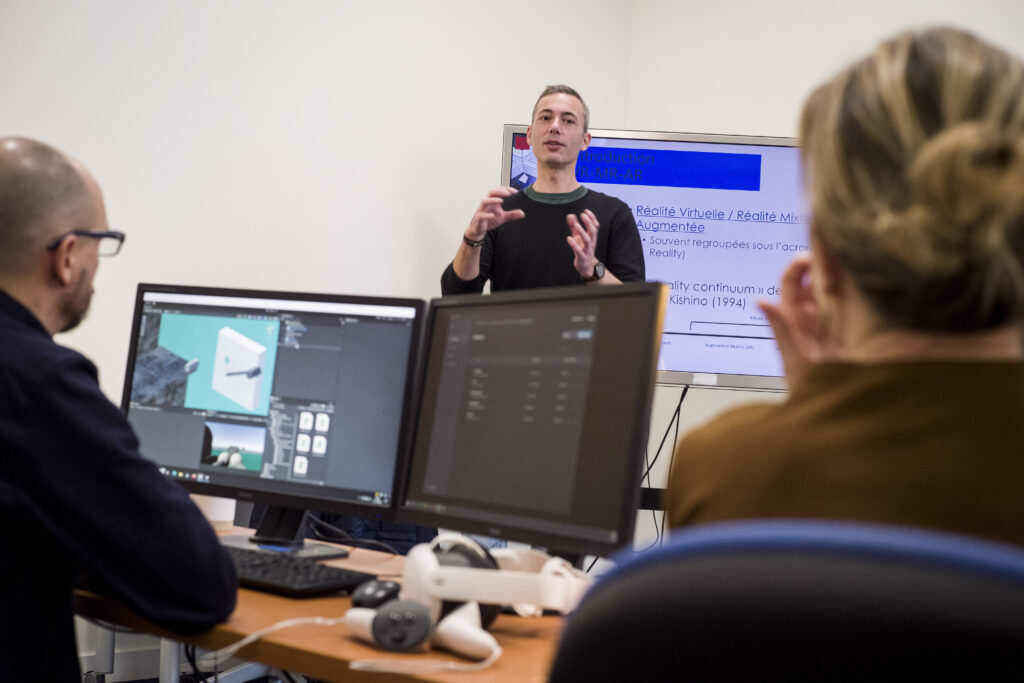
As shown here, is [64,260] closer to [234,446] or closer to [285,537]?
[234,446]

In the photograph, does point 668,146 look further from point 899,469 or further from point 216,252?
point 899,469

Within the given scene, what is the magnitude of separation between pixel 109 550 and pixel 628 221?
7.86ft

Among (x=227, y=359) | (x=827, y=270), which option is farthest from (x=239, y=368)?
(x=827, y=270)

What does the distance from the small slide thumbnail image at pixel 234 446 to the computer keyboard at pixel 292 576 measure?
18cm

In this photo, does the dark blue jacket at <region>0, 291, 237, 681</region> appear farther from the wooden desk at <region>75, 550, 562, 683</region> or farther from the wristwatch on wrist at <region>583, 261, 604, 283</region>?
the wristwatch on wrist at <region>583, 261, 604, 283</region>

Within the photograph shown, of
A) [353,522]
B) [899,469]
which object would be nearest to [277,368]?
[353,522]

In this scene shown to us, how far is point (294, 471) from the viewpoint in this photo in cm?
164

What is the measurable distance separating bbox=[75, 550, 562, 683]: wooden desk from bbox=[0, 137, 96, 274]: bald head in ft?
1.63

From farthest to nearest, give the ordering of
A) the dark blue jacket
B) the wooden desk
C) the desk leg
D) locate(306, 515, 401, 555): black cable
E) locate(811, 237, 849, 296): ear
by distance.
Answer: the desk leg
locate(306, 515, 401, 555): black cable
the dark blue jacket
the wooden desk
locate(811, 237, 849, 296): ear

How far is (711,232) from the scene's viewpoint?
3.54 metres

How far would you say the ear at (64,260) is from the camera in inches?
54.0

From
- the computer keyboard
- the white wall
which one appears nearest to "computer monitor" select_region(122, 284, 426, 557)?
the computer keyboard

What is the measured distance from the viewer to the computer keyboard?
1398 millimetres

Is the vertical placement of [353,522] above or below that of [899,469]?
below
